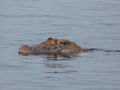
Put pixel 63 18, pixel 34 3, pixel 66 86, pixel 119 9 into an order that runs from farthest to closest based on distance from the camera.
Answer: pixel 34 3
pixel 119 9
pixel 63 18
pixel 66 86

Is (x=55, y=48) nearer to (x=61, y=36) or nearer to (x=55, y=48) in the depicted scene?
(x=55, y=48)

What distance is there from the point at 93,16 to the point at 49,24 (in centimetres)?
304

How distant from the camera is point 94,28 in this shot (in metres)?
25.3

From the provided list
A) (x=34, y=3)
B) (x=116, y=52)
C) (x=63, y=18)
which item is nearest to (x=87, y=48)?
(x=116, y=52)

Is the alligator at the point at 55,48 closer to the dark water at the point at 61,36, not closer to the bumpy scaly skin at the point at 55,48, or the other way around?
the bumpy scaly skin at the point at 55,48

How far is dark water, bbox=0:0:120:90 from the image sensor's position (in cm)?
1600

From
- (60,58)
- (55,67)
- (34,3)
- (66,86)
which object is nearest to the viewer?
(66,86)

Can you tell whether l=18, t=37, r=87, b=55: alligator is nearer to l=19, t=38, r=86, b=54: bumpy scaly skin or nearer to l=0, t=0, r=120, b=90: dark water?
l=19, t=38, r=86, b=54: bumpy scaly skin

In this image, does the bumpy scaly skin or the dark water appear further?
the bumpy scaly skin

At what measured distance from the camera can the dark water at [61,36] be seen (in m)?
16.0

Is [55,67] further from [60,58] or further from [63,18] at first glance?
[63,18]

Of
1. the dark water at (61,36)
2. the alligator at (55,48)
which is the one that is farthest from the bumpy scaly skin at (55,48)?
the dark water at (61,36)

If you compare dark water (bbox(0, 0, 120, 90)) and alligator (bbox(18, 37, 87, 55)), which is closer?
dark water (bbox(0, 0, 120, 90))

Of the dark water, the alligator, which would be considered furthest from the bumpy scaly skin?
the dark water
